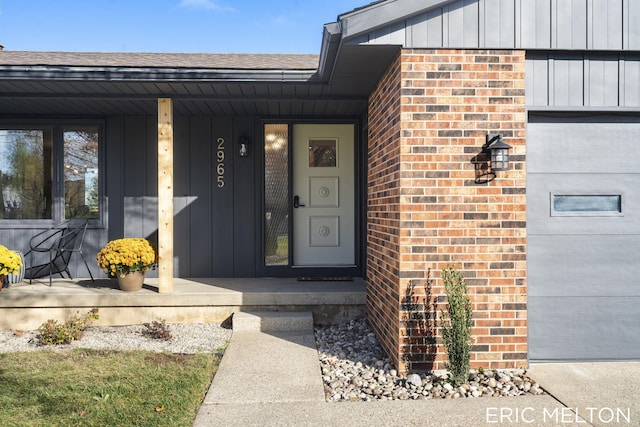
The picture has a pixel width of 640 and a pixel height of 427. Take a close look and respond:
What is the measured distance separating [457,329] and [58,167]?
5.33 m

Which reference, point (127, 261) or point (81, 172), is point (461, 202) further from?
point (81, 172)

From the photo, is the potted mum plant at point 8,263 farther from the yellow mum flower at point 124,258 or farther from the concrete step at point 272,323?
the concrete step at point 272,323

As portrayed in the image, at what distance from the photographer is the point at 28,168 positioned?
A: 5.78 metres

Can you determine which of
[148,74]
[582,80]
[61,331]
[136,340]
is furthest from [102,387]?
[582,80]

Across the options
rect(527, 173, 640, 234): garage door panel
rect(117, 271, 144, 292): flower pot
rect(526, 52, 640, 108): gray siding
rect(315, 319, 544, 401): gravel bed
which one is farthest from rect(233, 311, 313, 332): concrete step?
rect(526, 52, 640, 108): gray siding

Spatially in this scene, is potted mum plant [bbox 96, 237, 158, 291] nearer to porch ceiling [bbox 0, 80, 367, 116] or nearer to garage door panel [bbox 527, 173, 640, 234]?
porch ceiling [bbox 0, 80, 367, 116]

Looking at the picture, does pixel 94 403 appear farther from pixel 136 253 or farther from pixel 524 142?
pixel 524 142

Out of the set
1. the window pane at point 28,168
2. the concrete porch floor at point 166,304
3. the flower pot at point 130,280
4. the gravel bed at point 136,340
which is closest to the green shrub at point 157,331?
the gravel bed at point 136,340

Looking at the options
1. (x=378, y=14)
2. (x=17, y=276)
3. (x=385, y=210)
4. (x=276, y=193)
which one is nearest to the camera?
(x=378, y=14)

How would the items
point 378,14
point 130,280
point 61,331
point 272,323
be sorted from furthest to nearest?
point 130,280
point 272,323
point 61,331
point 378,14

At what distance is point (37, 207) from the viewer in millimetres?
5770

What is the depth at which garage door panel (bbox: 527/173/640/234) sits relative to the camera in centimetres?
347

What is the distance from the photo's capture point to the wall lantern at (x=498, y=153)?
122 inches

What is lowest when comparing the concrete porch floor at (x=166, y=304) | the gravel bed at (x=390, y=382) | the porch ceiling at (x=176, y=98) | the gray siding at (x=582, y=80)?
the gravel bed at (x=390, y=382)
